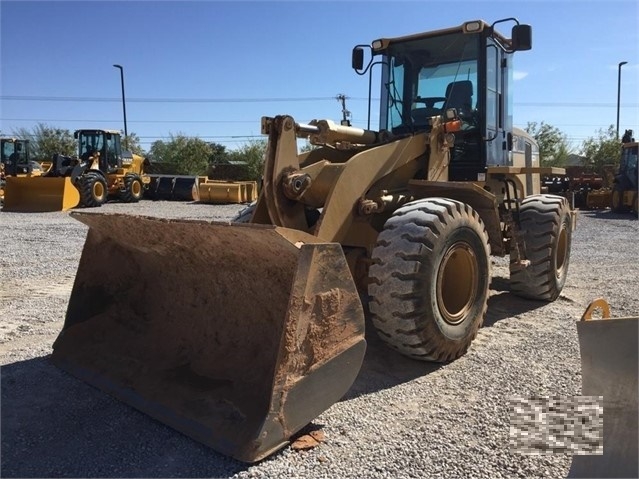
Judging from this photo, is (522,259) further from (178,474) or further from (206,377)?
(178,474)

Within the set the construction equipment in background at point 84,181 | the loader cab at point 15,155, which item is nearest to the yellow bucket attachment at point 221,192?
the construction equipment in background at point 84,181

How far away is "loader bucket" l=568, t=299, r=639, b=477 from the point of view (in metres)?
2.47

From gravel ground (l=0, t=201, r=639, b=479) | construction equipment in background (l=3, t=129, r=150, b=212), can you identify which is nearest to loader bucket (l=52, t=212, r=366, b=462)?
gravel ground (l=0, t=201, r=639, b=479)

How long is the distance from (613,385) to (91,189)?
1921 centimetres

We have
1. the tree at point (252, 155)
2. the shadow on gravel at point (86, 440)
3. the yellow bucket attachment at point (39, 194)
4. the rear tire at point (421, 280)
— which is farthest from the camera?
the tree at point (252, 155)

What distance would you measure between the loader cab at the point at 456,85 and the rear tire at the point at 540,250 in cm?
75

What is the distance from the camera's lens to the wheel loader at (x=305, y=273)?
3.06 m

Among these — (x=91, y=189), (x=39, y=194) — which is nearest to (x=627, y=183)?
(x=91, y=189)

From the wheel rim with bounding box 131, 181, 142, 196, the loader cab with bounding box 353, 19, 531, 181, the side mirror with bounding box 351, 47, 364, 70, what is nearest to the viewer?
the loader cab with bounding box 353, 19, 531, 181

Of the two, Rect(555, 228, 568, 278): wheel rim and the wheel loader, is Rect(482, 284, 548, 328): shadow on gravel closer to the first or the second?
the wheel loader

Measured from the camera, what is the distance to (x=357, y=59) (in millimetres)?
6180

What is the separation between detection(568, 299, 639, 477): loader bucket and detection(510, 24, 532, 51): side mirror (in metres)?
3.45

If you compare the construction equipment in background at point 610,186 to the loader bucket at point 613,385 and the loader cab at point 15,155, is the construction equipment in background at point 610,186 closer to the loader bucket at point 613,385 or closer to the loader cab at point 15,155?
the loader bucket at point 613,385

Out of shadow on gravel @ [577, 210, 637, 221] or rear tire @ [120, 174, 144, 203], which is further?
rear tire @ [120, 174, 144, 203]
